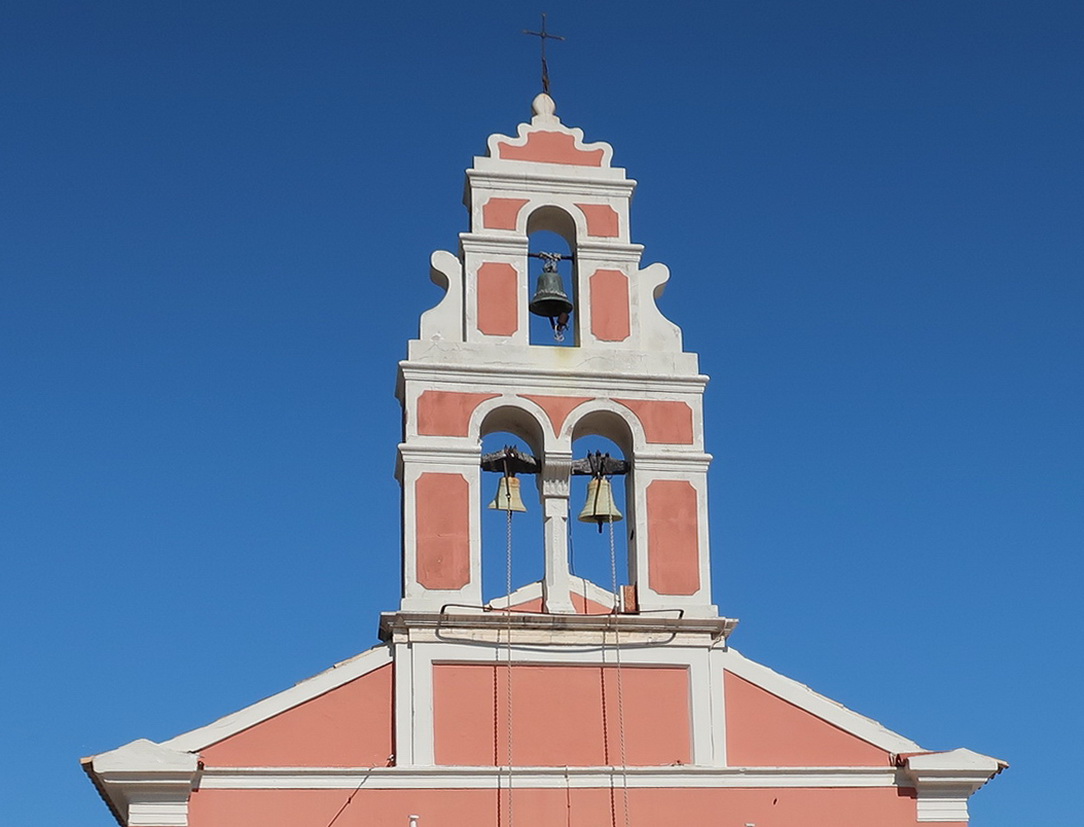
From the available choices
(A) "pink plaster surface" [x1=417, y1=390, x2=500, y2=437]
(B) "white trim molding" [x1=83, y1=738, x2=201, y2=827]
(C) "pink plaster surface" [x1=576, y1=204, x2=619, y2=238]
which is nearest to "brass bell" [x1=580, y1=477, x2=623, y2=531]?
(A) "pink plaster surface" [x1=417, y1=390, x2=500, y2=437]

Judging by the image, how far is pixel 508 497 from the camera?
2214 centimetres

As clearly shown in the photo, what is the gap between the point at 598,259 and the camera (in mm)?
22312

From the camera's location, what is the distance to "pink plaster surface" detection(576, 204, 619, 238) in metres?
22.5

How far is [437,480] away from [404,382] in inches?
43.1

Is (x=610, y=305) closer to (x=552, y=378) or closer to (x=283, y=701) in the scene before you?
(x=552, y=378)

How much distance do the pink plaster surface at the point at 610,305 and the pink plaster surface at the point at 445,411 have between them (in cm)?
154

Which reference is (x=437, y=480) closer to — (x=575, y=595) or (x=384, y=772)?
(x=384, y=772)

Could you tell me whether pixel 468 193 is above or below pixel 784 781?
above

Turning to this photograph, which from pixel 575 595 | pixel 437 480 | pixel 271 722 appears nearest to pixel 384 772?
pixel 271 722

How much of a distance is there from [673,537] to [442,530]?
2.38m

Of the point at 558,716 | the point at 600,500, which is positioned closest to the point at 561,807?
the point at 558,716

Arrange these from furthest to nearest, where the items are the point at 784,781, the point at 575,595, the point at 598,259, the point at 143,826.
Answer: the point at 575,595
the point at 598,259
the point at 784,781
the point at 143,826

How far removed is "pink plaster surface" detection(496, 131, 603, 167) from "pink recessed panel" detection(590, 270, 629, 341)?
1363 millimetres

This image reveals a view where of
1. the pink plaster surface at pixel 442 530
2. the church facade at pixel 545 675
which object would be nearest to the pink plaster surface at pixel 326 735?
the church facade at pixel 545 675
